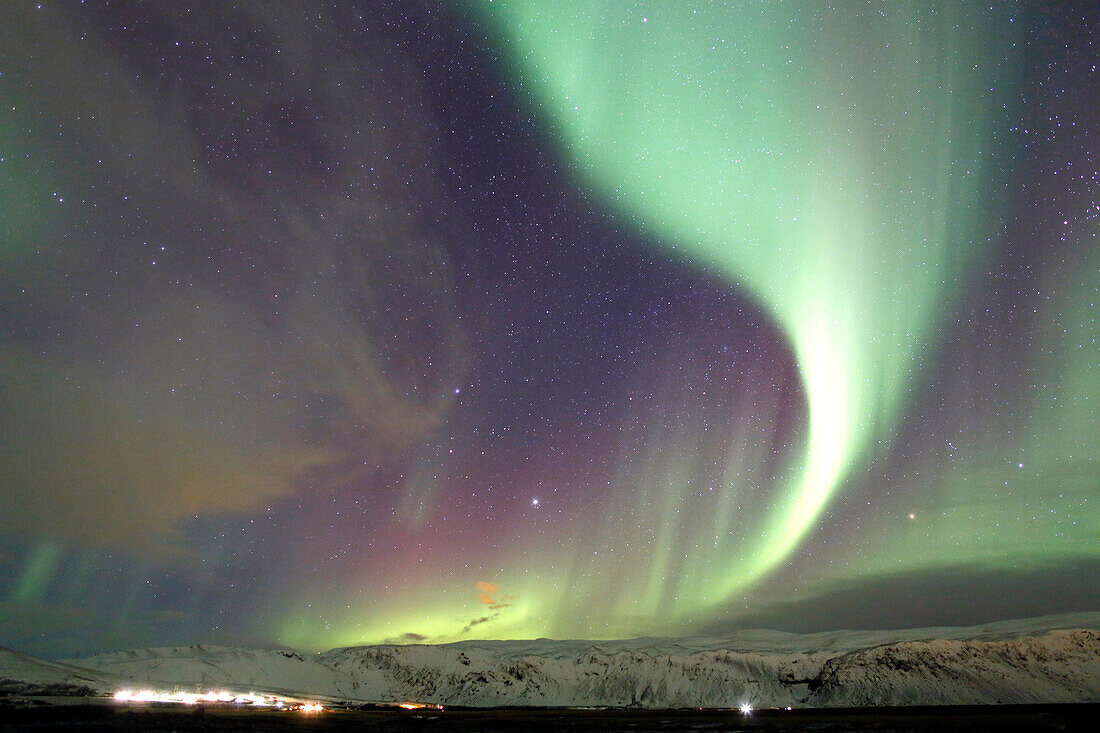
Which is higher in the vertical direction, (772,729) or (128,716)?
(772,729)

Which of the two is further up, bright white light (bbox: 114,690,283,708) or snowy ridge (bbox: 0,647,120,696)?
bright white light (bbox: 114,690,283,708)

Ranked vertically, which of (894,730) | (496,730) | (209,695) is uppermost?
(894,730)

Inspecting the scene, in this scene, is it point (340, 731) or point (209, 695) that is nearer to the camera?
point (340, 731)

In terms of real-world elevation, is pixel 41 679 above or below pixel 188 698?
below

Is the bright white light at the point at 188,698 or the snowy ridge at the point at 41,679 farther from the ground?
the bright white light at the point at 188,698

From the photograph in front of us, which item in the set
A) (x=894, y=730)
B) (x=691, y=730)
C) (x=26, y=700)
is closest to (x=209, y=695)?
(x=26, y=700)

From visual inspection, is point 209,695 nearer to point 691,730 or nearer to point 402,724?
point 402,724

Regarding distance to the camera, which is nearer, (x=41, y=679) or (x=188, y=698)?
(x=188, y=698)

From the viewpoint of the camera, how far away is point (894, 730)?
250 ft

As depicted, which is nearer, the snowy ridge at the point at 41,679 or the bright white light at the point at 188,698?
the bright white light at the point at 188,698

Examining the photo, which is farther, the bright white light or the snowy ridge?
the snowy ridge

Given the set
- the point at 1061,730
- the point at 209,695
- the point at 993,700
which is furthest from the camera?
the point at 993,700

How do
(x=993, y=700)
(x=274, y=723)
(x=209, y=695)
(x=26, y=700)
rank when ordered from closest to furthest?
(x=274, y=723) → (x=26, y=700) → (x=209, y=695) → (x=993, y=700)

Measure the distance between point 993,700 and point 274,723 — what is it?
20176cm
